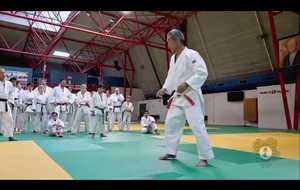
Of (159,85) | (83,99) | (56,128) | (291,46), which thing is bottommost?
(56,128)

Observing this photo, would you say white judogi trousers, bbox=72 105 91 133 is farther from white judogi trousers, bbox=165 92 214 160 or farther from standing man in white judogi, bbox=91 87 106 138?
white judogi trousers, bbox=165 92 214 160

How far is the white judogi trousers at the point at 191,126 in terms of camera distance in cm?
270

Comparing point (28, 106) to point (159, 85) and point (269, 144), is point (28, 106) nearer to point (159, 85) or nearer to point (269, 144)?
point (269, 144)

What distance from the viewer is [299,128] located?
872cm

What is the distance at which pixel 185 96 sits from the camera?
2848 millimetres

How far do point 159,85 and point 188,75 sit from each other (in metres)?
14.5

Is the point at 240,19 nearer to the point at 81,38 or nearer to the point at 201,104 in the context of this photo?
the point at 201,104

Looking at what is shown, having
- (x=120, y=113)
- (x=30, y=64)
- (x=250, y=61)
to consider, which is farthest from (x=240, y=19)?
(x=30, y=64)

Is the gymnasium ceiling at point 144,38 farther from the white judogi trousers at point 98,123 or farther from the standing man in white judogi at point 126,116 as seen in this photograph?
the standing man in white judogi at point 126,116

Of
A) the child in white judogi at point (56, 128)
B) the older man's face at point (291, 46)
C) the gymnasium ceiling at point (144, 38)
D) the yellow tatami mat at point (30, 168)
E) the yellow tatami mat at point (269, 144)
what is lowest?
the yellow tatami mat at point (30, 168)

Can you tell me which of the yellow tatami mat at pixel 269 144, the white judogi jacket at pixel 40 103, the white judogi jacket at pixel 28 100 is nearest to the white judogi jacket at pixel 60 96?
the white judogi jacket at pixel 40 103

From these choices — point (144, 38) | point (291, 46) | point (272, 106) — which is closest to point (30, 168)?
point (291, 46)
